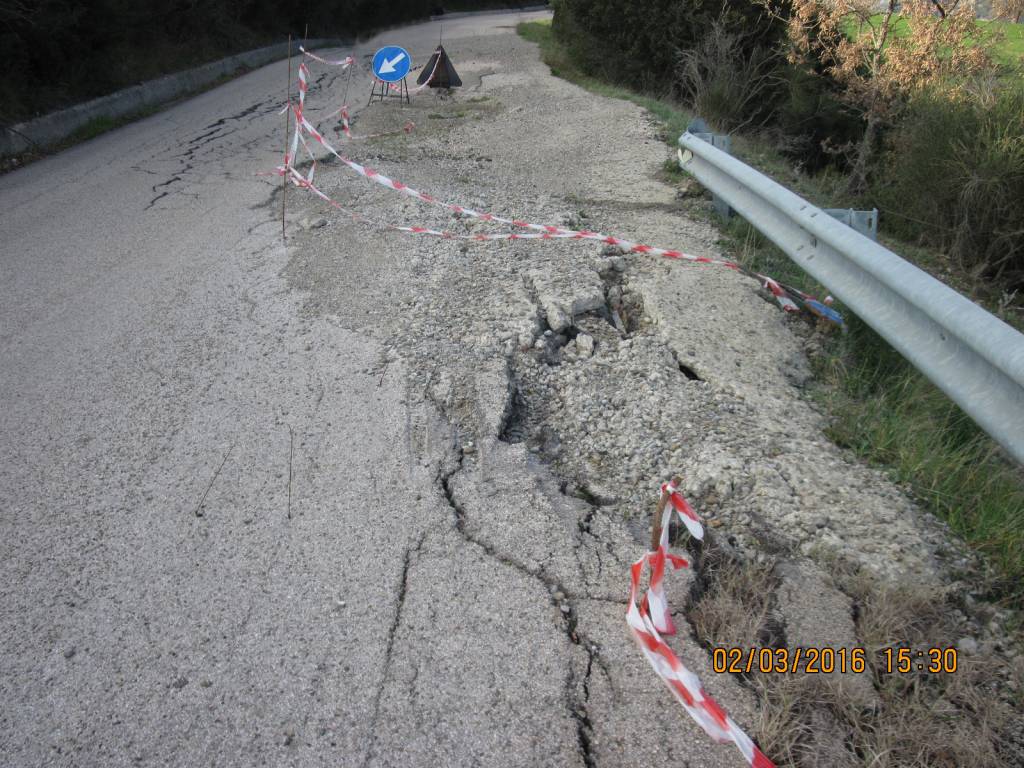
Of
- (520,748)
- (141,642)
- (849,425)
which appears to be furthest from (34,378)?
(849,425)

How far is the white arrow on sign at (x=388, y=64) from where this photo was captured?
1057 cm

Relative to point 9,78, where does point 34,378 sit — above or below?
below

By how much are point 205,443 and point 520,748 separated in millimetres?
2090

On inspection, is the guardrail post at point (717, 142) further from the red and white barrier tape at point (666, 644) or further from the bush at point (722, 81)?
the bush at point (722, 81)

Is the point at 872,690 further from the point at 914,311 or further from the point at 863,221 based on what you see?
the point at 863,221

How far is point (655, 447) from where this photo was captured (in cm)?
312

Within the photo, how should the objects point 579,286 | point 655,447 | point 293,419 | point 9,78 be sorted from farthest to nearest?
1. point 9,78
2. point 579,286
3. point 293,419
4. point 655,447

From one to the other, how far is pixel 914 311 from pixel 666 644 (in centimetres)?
188

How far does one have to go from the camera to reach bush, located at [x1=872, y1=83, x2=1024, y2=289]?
21.7ft

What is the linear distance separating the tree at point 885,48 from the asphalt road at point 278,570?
862 cm

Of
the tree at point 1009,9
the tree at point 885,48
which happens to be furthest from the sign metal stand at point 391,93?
the tree at point 1009,9

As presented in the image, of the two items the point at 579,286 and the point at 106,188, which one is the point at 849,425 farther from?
the point at 106,188

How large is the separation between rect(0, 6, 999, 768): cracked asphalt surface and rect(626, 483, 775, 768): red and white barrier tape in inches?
1.9

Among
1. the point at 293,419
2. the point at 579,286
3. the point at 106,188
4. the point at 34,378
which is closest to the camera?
the point at 293,419
